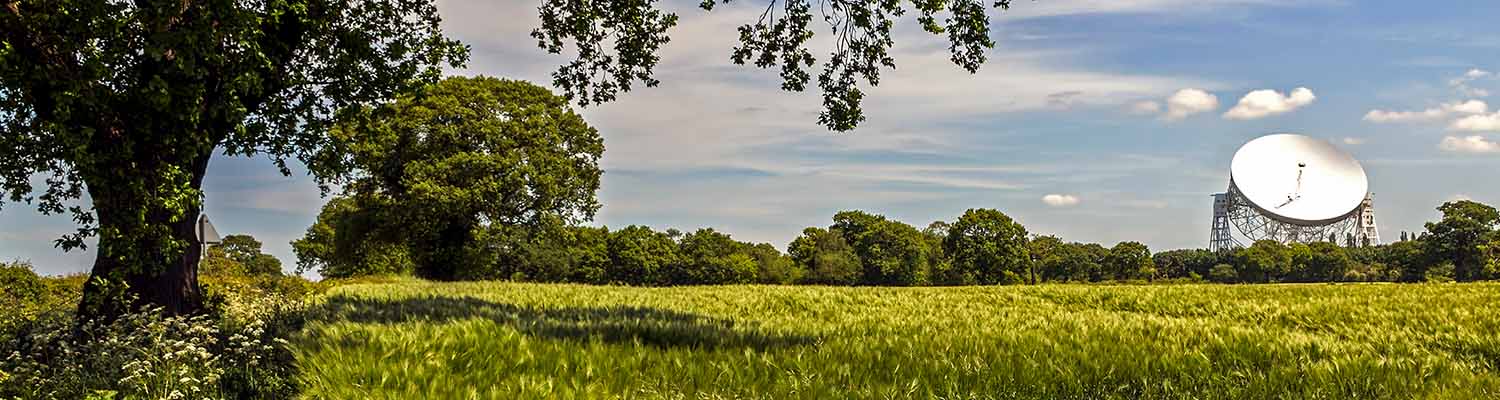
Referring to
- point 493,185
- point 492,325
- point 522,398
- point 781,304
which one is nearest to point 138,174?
point 492,325

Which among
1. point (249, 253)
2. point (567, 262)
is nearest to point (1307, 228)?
point (567, 262)

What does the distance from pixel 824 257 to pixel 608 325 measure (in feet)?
260

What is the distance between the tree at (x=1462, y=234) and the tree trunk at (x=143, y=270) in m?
97.7

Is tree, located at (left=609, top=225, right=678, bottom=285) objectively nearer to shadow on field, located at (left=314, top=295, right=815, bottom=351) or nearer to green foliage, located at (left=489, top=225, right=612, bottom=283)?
green foliage, located at (left=489, top=225, right=612, bottom=283)

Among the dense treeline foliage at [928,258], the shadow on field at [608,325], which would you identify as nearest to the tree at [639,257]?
the dense treeline foliage at [928,258]

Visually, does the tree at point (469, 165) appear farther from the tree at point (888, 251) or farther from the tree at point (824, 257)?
the tree at point (888, 251)

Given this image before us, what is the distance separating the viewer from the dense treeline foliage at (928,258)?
80.2 meters

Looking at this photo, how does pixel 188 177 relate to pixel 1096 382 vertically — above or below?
above

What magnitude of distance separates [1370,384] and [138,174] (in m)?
14.7

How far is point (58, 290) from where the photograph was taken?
83.6 feet

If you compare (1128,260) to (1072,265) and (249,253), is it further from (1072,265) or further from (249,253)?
(249,253)

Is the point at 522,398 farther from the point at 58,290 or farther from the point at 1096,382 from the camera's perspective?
the point at 58,290

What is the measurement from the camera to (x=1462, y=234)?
8219 cm

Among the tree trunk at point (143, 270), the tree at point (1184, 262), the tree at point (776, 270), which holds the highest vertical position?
the tree at point (1184, 262)
